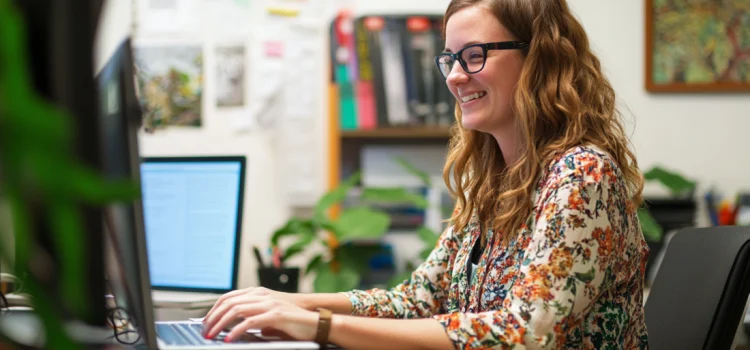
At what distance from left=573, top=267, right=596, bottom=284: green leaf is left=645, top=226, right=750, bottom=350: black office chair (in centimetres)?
25

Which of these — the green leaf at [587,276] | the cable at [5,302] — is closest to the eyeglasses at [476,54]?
the green leaf at [587,276]

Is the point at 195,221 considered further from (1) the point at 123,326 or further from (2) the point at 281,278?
(1) the point at 123,326

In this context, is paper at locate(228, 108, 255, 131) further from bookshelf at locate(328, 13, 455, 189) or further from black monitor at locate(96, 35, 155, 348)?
black monitor at locate(96, 35, 155, 348)

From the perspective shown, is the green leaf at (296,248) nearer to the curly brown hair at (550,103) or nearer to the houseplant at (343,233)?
the houseplant at (343,233)

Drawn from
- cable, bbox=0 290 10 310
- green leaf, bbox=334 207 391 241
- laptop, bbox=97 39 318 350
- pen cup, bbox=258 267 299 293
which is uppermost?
laptop, bbox=97 39 318 350

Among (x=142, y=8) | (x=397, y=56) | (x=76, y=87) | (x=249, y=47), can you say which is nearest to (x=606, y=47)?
(x=397, y=56)

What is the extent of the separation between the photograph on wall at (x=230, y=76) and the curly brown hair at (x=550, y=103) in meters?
1.73

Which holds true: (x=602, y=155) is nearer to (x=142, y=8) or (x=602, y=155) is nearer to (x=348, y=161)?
(x=348, y=161)

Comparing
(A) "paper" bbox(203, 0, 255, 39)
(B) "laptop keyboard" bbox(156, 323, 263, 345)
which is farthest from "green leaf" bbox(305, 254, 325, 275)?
(B) "laptop keyboard" bbox(156, 323, 263, 345)

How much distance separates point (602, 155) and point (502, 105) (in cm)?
21

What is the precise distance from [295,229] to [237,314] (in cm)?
144

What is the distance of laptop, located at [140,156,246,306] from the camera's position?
5.44 feet

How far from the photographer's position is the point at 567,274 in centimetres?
101

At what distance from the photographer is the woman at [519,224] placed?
0.99 meters
